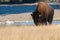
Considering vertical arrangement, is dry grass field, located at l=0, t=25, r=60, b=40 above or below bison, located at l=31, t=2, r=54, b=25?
above

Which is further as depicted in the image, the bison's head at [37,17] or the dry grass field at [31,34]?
the bison's head at [37,17]

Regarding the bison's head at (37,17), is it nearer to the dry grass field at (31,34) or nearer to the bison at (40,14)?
the bison at (40,14)

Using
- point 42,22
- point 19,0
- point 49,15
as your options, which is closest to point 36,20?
point 42,22

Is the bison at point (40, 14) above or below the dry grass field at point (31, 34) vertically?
below

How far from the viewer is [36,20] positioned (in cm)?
1107

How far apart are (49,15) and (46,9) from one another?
769mm

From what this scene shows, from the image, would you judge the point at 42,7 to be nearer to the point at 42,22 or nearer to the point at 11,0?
the point at 42,22

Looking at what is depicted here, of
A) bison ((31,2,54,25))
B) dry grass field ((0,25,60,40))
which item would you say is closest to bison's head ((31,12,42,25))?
bison ((31,2,54,25))

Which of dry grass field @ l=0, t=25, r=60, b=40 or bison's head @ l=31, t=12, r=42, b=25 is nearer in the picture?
dry grass field @ l=0, t=25, r=60, b=40

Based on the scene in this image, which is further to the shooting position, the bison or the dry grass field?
the bison

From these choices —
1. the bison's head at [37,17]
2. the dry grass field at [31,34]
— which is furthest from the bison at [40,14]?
the dry grass field at [31,34]

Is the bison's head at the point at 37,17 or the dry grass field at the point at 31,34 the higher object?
Result: the dry grass field at the point at 31,34

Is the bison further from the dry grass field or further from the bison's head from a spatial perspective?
the dry grass field

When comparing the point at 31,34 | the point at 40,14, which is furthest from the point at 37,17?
the point at 31,34
